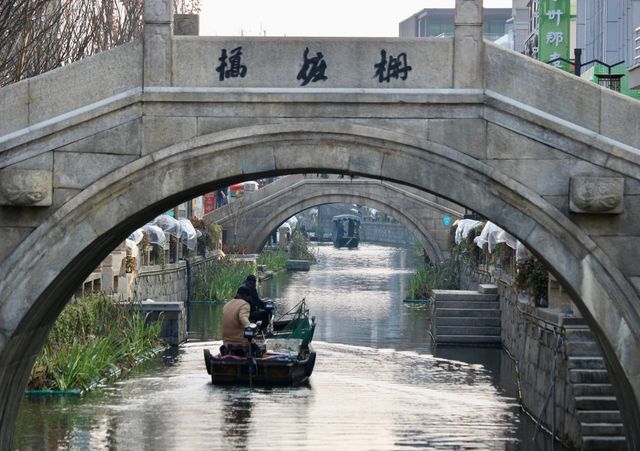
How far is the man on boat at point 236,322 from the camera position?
80.7ft

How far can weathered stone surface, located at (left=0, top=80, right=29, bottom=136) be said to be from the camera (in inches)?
560

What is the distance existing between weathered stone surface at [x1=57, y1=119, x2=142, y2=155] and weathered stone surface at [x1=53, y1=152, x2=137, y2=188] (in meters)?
0.05

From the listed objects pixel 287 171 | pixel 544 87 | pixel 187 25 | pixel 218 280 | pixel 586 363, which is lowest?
pixel 586 363

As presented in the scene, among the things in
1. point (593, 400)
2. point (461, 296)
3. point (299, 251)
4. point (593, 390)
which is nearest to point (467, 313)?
point (461, 296)

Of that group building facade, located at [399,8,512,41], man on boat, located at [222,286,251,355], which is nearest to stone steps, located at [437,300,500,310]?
man on boat, located at [222,286,251,355]

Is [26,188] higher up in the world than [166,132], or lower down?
lower down

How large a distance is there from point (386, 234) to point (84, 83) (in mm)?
85174

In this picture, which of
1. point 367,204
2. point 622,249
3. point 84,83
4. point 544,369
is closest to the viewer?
point 622,249

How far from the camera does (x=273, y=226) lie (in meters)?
56.8

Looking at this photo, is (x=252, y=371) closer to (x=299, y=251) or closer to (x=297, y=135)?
(x=297, y=135)

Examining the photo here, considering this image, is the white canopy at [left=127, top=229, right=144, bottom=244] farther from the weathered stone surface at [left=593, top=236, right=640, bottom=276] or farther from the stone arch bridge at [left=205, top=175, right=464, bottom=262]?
the weathered stone surface at [left=593, top=236, right=640, bottom=276]

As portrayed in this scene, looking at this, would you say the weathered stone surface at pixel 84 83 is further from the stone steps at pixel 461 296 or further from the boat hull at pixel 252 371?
the stone steps at pixel 461 296

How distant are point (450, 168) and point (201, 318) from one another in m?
25.2

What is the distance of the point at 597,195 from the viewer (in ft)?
44.7
